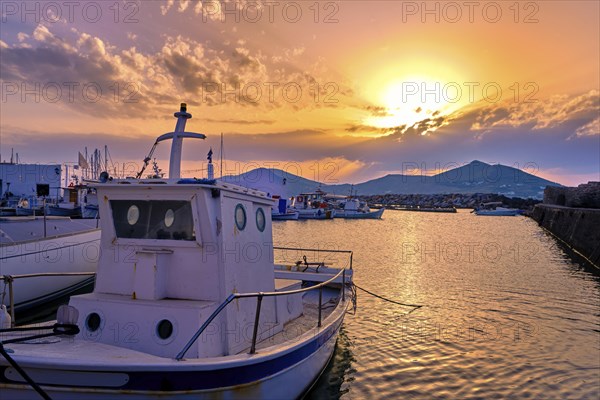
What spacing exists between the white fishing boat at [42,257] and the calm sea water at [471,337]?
980 centimetres

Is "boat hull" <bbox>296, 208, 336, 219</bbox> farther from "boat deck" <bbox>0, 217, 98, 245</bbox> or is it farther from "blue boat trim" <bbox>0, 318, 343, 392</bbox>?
"blue boat trim" <bbox>0, 318, 343, 392</bbox>

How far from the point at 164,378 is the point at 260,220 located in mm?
3755

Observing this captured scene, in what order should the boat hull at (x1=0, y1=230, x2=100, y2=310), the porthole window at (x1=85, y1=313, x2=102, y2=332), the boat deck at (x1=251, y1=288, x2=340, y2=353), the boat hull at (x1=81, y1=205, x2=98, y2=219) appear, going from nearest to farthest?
1. the porthole window at (x1=85, y1=313, x2=102, y2=332)
2. the boat deck at (x1=251, y1=288, x2=340, y2=353)
3. the boat hull at (x1=0, y1=230, x2=100, y2=310)
4. the boat hull at (x1=81, y1=205, x2=98, y2=219)

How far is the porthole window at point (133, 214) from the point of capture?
6691 millimetres

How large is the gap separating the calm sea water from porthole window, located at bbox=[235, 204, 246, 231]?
437cm

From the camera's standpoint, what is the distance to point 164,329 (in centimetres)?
601

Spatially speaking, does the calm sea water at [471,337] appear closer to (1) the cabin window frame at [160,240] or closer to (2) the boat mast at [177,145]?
(1) the cabin window frame at [160,240]

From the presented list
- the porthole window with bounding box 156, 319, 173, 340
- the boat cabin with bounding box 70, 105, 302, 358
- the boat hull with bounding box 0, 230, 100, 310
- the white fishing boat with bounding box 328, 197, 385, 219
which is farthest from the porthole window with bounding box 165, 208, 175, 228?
the white fishing boat with bounding box 328, 197, 385, 219

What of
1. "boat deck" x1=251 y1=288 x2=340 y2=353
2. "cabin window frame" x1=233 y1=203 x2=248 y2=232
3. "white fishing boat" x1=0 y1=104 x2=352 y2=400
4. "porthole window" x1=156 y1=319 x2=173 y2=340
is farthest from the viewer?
"boat deck" x1=251 y1=288 x2=340 y2=353

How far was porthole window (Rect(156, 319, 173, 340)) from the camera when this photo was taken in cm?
598

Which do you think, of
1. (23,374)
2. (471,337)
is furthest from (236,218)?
(471,337)

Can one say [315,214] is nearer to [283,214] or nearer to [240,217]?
[283,214]

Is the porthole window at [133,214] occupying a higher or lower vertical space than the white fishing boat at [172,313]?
higher

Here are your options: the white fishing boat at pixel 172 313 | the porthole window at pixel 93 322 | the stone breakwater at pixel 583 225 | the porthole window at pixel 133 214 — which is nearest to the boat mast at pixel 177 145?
the white fishing boat at pixel 172 313
